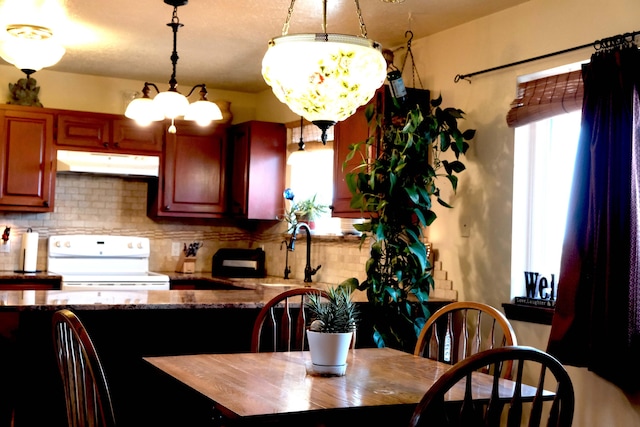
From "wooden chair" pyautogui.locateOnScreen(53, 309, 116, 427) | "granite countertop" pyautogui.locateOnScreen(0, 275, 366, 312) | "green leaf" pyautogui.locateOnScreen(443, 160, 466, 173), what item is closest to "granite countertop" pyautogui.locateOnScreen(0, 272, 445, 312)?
"granite countertop" pyautogui.locateOnScreen(0, 275, 366, 312)

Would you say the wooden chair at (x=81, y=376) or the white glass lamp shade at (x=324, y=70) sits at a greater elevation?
the white glass lamp shade at (x=324, y=70)

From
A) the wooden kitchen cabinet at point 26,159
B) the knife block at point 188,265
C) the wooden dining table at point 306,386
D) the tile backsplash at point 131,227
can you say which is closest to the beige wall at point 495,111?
the wooden dining table at point 306,386

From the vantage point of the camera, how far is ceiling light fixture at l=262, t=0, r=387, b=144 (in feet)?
7.38

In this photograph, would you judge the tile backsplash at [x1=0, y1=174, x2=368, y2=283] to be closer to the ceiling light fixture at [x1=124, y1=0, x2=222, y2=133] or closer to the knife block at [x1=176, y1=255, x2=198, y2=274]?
the knife block at [x1=176, y1=255, x2=198, y2=274]

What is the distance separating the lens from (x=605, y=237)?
319cm

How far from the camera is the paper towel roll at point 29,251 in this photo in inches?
222

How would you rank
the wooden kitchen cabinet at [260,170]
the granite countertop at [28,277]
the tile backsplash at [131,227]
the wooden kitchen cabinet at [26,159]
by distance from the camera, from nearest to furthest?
the granite countertop at [28,277] < the wooden kitchen cabinet at [26,159] < the tile backsplash at [131,227] < the wooden kitchen cabinet at [260,170]

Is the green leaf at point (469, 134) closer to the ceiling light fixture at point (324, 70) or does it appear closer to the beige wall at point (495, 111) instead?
the beige wall at point (495, 111)

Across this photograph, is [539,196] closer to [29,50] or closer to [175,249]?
[29,50]

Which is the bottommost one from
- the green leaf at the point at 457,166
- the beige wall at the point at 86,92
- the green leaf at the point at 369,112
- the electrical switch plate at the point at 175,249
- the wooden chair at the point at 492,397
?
the wooden chair at the point at 492,397

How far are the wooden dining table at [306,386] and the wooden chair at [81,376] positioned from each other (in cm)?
27

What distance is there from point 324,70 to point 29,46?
158 centimetres

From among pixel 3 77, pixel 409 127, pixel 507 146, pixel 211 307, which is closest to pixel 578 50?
pixel 507 146

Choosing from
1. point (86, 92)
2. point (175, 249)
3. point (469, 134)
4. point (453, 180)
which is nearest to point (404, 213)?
point (453, 180)
